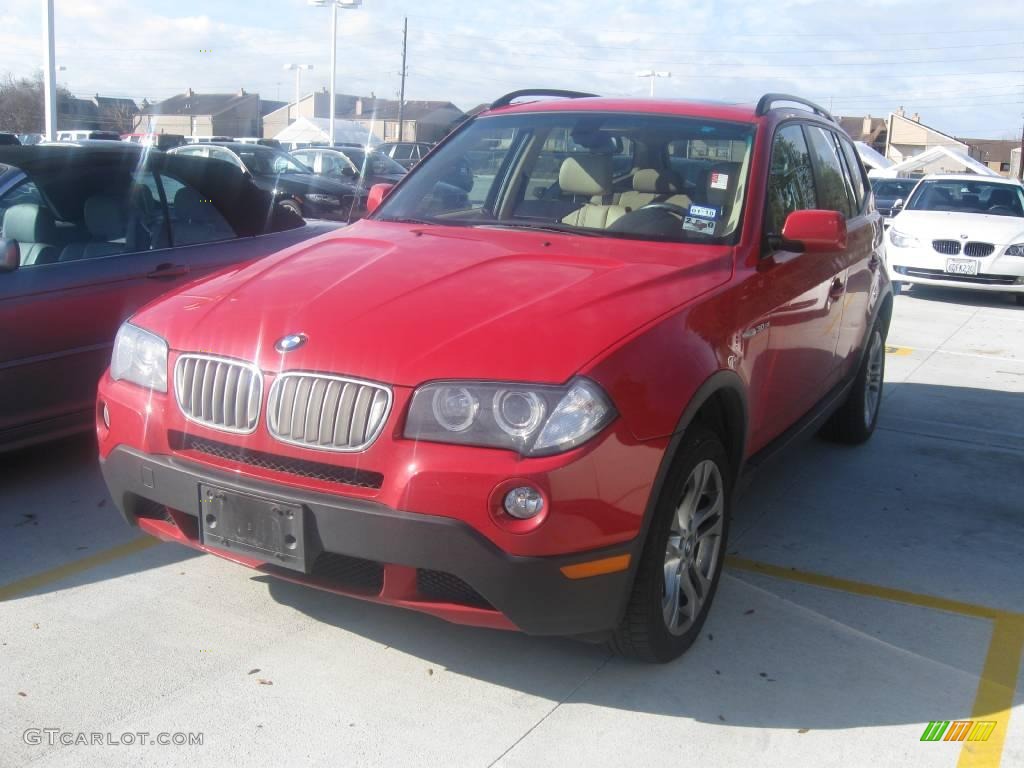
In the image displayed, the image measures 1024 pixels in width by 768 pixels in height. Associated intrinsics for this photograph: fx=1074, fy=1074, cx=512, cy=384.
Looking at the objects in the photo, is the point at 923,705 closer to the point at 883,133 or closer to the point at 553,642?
the point at 553,642

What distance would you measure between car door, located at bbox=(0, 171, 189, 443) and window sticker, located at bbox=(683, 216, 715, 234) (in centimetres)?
278

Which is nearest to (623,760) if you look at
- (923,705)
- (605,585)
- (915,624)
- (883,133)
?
(605,585)

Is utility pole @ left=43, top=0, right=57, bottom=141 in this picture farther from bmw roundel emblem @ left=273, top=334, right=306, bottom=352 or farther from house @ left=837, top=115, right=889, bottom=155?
house @ left=837, top=115, right=889, bottom=155

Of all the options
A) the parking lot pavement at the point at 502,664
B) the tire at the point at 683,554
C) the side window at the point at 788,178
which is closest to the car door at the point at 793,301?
the side window at the point at 788,178

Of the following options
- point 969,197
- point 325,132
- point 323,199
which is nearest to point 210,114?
point 325,132

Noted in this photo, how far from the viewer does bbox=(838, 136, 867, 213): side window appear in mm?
5910

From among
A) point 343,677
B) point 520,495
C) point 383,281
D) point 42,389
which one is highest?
point 383,281

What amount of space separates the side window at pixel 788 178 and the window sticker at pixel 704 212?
0.73ft

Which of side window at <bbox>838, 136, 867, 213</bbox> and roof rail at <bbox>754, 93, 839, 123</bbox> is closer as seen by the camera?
roof rail at <bbox>754, 93, 839, 123</bbox>

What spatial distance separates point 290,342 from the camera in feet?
10.1

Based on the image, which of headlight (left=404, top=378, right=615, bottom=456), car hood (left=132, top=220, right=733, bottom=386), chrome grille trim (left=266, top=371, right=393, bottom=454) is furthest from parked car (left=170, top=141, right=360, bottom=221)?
headlight (left=404, top=378, right=615, bottom=456)

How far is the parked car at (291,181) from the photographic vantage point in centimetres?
1877

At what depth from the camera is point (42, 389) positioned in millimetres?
4863

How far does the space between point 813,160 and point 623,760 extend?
3191 mm
